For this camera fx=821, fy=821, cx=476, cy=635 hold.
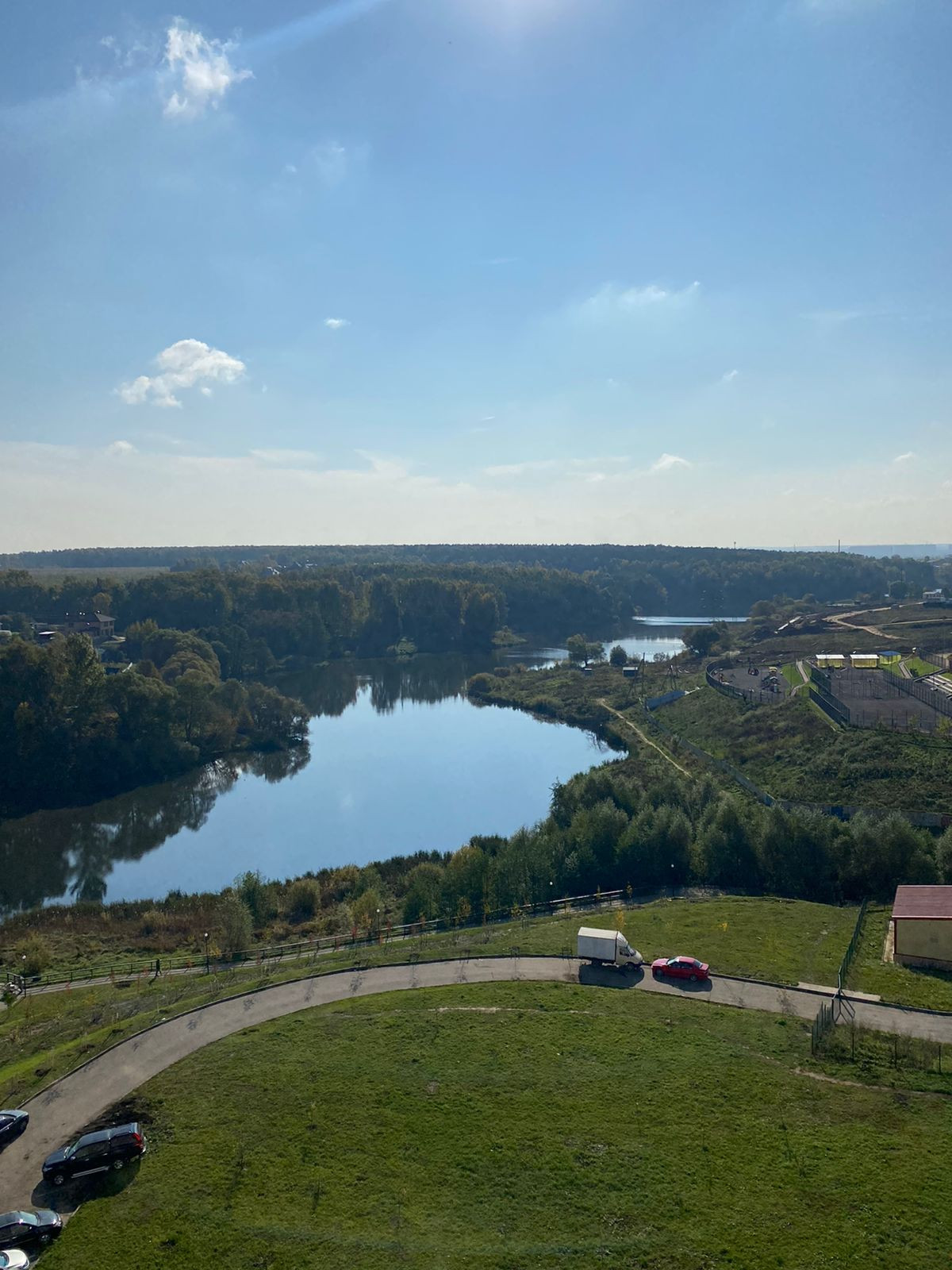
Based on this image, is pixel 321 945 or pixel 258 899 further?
pixel 258 899

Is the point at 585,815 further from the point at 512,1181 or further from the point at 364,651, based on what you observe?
the point at 364,651

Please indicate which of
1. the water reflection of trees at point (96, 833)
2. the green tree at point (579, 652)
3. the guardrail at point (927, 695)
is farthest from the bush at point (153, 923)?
the green tree at point (579, 652)

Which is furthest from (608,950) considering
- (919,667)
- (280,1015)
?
(919,667)

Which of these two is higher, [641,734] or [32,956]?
[641,734]

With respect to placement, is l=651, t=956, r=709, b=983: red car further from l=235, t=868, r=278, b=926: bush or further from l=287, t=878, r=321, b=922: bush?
l=235, t=868, r=278, b=926: bush

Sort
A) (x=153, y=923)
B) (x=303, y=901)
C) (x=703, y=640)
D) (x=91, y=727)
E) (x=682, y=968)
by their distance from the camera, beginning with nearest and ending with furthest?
(x=682, y=968) → (x=153, y=923) → (x=303, y=901) → (x=91, y=727) → (x=703, y=640)

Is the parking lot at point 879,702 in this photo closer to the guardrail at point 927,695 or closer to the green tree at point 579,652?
the guardrail at point 927,695

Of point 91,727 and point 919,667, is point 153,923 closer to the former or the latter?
point 91,727
